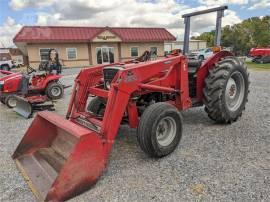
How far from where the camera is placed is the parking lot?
9.16ft

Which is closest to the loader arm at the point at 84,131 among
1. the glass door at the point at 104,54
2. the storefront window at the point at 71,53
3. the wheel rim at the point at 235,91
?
the wheel rim at the point at 235,91

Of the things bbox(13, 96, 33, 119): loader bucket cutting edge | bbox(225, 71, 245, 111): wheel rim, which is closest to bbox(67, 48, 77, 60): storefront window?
bbox(13, 96, 33, 119): loader bucket cutting edge

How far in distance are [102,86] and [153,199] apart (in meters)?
2.20

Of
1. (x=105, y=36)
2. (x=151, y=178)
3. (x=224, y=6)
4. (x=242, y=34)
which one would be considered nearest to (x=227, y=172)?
(x=151, y=178)

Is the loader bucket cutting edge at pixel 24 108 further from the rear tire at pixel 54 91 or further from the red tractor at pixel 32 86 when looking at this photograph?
the rear tire at pixel 54 91

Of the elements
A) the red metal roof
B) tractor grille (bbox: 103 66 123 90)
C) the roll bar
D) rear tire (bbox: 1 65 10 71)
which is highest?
the red metal roof

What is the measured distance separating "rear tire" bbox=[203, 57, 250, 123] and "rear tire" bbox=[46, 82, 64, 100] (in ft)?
19.4

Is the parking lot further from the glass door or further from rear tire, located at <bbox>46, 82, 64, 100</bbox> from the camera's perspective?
the glass door

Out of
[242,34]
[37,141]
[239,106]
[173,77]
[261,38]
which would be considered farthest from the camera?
[242,34]

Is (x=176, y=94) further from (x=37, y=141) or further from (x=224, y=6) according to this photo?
(x=37, y=141)

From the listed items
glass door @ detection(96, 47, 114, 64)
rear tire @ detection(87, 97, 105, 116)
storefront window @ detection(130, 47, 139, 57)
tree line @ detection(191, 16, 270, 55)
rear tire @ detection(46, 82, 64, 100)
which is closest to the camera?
rear tire @ detection(87, 97, 105, 116)

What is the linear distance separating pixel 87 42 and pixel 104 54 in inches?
90.1

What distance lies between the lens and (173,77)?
4281 millimetres

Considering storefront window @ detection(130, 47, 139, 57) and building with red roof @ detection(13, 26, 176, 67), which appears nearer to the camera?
building with red roof @ detection(13, 26, 176, 67)
